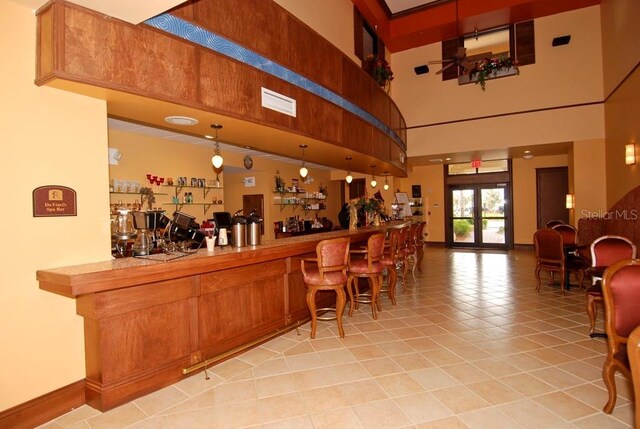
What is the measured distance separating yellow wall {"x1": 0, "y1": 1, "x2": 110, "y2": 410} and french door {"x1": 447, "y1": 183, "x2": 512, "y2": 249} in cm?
1099

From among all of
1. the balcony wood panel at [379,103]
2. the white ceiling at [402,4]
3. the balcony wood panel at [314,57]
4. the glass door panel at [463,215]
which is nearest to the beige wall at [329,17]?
the balcony wood panel at [314,57]

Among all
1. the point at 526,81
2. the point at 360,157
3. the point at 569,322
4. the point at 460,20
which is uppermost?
the point at 460,20

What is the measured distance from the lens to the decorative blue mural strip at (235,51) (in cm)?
291

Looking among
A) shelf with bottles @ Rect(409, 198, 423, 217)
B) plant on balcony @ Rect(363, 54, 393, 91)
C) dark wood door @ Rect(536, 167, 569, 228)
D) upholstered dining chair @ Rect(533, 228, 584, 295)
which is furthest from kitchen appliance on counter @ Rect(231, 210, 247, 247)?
dark wood door @ Rect(536, 167, 569, 228)

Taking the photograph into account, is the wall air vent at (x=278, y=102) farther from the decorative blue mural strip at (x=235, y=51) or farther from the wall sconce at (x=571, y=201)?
the wall sconce at (x=571, y=201)

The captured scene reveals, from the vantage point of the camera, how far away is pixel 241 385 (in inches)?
109

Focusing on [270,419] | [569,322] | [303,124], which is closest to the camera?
[270,419]

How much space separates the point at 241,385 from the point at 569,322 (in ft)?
12.9

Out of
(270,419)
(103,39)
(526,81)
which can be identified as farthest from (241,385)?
(526,81)

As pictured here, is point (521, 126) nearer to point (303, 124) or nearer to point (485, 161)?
point (485, 161)

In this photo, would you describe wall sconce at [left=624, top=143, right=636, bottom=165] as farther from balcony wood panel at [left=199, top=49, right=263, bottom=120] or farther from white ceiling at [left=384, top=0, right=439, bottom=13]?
balcony wood panel at [left=199, top=49, right=263, bottom=120]

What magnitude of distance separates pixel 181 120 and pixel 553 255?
589 centimetres

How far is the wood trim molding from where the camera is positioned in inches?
87.2

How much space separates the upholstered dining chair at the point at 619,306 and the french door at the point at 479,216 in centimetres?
935
